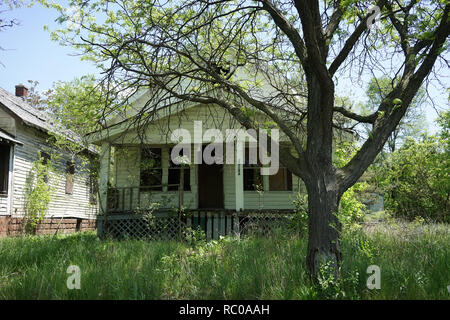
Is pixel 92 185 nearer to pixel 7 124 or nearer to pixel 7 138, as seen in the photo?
pixel 7 124

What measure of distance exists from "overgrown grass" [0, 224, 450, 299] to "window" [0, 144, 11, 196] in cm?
868

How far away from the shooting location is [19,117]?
48.6 feet

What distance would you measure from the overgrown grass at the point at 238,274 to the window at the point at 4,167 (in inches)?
342

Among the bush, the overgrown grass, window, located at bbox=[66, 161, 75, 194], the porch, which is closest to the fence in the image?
the porch

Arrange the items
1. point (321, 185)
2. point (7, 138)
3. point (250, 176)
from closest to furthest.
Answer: point (321, 185) → point (7, 138) → point (250, 176)

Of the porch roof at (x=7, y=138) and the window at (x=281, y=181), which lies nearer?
the porch roof at (x=7, y=138)

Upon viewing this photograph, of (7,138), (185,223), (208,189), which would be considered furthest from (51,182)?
(185,223)

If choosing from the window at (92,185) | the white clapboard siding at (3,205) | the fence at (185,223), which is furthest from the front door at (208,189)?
the white clapboard siding at (3,205)

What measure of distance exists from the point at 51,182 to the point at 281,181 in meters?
11.1

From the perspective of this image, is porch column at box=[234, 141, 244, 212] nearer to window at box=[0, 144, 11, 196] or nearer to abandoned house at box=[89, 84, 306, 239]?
abandoned house at box=[89, 84, 306, 239]

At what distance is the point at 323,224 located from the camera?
4789 mm

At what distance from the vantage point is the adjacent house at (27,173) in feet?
47.8

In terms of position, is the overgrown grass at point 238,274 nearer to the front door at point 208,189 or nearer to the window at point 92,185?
the front door at point 208,189

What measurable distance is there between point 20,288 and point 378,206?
23.3m
